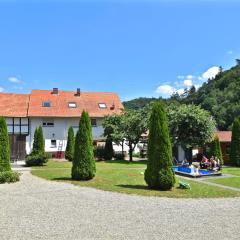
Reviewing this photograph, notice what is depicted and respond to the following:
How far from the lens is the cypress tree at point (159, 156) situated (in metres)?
16.8

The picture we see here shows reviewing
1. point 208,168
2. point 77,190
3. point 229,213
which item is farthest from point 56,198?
point 208,168

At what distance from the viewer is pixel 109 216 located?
11172 millimetres

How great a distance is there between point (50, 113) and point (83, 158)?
26028 mm

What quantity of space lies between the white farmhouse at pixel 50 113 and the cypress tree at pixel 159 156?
24547 mm

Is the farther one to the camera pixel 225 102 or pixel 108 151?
pixel 225 102

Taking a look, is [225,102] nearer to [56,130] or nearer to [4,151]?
[56,130]

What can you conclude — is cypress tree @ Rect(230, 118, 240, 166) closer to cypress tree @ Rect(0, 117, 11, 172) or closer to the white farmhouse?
the white farmhouse

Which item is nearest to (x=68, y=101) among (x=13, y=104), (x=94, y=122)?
(x=94, y=122)

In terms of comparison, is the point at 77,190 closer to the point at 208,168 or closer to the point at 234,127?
the point at 208,168

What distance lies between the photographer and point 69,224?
10.1 metres

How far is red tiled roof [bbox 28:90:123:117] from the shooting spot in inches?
1773

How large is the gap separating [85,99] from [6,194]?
3460cm

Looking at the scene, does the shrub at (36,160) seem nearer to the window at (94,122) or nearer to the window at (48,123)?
the window at (48,123)

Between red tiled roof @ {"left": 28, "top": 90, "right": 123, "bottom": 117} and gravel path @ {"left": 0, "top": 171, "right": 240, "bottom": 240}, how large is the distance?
96.8 ft
